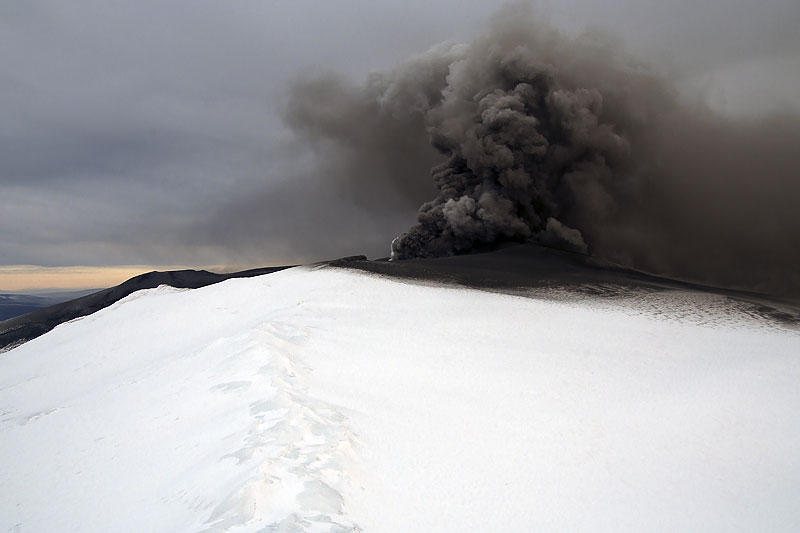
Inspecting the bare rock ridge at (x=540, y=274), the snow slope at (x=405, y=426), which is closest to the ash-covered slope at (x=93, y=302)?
the bare rock ridge at (x=540, y=274)

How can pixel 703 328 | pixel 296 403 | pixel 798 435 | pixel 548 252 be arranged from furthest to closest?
1. pixel 548 252
2. pixel 703 328
3. pixel 798 435
4. pixel 296 403

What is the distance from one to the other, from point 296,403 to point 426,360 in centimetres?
663

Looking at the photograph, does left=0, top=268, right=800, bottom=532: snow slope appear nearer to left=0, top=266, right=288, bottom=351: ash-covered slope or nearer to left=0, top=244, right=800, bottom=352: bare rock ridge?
left=0, top=244, right=800, bottom=352: bare rock ridge

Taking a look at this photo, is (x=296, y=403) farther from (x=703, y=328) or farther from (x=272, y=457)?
(x=703, y=328)

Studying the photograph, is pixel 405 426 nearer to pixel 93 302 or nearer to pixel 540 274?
pixel 540 274

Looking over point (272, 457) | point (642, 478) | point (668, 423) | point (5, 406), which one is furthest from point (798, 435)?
point (5, 406)

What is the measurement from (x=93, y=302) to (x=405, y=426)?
3359 inches

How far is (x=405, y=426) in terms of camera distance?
9492mm

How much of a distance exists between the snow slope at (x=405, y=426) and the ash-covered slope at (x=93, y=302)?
59.0 m

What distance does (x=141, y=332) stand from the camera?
20.5 meters

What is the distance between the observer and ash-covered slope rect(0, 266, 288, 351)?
73625 mm

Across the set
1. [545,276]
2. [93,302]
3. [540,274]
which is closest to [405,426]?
[545,276]

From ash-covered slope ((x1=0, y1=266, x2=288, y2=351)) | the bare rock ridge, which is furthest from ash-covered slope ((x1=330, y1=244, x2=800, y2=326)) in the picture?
ash-covered slope ((x1=0, y1=266, x2=288, y2=351))

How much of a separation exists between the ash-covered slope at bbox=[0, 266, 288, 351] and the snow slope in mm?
58953
